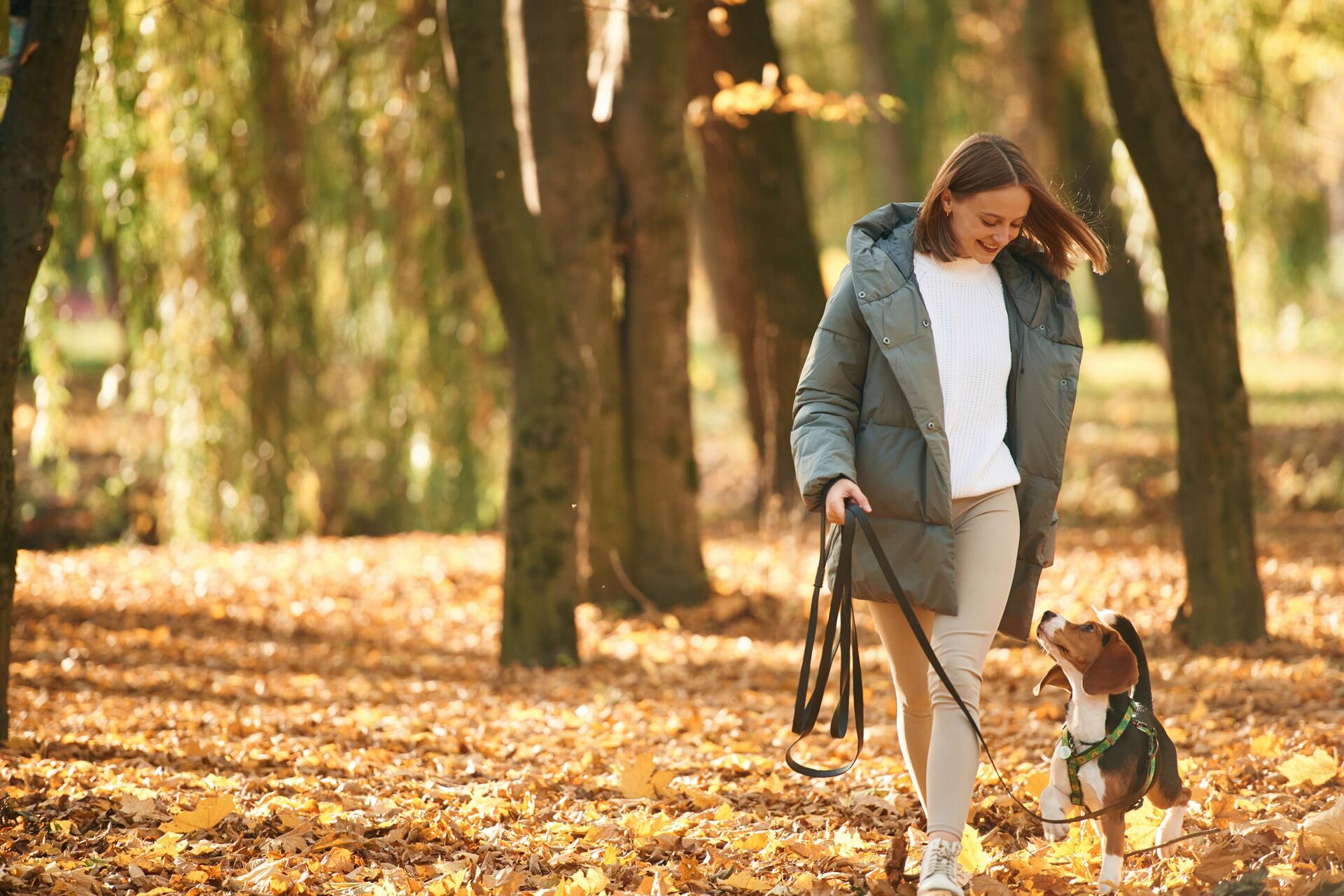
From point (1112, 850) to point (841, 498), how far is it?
1071 mm

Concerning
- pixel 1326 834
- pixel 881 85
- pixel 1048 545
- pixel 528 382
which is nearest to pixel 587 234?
pixel 528 382

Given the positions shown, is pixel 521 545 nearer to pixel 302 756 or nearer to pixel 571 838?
pixel 302 756

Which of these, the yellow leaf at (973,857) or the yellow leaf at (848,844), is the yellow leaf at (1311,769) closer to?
the yellow leaf at (973,857)

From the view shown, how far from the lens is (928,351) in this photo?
308 centimetres

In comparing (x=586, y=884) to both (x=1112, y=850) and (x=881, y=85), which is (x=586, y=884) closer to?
(x=1112, y=850)

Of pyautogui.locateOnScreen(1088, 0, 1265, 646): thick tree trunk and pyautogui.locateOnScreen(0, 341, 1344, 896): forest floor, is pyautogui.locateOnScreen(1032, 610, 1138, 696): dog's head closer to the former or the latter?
pyautogui.locateOnScreen(0, 341, 1344, 896): forest floor

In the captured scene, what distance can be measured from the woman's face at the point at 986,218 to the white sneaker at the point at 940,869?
1.42 meters

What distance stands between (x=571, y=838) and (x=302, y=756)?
141 cm

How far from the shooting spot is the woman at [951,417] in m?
3.04

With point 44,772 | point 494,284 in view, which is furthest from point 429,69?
point 44,772

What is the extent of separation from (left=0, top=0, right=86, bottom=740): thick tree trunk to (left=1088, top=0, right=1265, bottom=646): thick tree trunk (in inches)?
171

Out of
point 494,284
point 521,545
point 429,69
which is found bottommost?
point 521,545

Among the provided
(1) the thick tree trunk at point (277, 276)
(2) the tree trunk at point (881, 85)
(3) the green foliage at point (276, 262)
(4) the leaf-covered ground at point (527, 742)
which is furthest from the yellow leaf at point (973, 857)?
(2) the tree trunk at point (881, 85)

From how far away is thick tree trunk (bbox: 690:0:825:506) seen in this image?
9445mm
